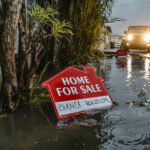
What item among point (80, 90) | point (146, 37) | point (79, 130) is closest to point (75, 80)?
point (80, 90)

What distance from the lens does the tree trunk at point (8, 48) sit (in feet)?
7.70

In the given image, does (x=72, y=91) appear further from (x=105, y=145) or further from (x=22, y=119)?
(x=105, y=145)

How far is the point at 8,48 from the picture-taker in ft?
7.87

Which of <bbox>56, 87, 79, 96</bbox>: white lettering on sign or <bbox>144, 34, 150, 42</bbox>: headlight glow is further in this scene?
<bbox>144, 34, 150, 42</bbox>: headlight glow

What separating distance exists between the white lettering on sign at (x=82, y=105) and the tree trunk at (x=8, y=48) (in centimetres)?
54

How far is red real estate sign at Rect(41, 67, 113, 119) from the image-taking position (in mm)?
2512

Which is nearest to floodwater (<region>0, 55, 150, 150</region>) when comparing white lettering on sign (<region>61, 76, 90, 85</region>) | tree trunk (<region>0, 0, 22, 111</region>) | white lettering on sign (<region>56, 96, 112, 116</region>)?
white lettering on sign (<region>56, 96, 112, 116</region>)

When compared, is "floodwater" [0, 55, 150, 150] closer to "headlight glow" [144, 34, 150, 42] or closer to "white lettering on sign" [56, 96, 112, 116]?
"white lettering on sign" [56, 96, 112, 116]

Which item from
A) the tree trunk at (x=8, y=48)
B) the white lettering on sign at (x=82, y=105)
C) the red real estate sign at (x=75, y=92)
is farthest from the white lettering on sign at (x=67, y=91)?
the tree trunk at (x=8, y=48)

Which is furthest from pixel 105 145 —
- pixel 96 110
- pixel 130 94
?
pixel 130 94

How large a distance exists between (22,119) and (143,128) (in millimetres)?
1228

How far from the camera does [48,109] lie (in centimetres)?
280

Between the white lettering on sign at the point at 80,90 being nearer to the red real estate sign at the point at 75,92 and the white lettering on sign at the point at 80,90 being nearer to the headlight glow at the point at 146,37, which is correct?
the red real estate sign at the point at 75,92

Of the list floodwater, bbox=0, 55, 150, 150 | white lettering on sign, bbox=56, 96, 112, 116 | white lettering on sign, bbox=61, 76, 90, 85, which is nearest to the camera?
floodwater, bbox=0, 55, 150, 150
